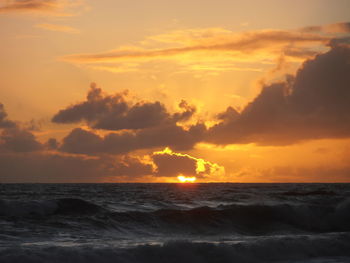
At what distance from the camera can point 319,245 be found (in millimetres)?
17703

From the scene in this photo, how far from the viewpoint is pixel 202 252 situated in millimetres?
15836

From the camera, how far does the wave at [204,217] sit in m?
23.9

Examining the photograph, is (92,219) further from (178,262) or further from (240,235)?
(178,262)

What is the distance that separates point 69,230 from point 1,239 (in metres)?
3.74

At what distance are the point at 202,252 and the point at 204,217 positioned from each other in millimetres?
10128

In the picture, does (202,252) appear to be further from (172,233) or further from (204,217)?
(204,217)

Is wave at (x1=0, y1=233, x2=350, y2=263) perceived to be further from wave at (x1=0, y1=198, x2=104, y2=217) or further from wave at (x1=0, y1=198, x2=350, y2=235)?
wave at (x1=0, y1=198, x2=104, y2=217)

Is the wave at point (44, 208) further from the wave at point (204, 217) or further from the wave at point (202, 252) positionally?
the wave at point (202, 252)

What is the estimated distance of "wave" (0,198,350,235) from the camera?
941 inches

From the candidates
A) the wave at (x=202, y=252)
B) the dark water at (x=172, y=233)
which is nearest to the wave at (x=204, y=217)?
the dark water at (x=172, y=233)

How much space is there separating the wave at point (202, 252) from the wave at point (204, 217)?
20.8 ft

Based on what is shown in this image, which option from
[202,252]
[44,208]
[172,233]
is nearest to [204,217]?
[172,233]

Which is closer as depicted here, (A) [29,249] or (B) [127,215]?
(A) [29,249]

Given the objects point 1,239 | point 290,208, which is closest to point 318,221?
point 290,208
